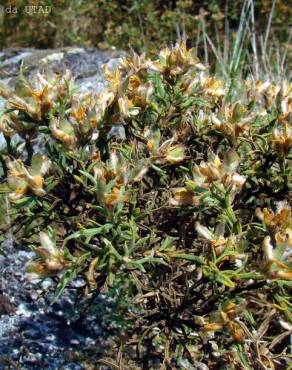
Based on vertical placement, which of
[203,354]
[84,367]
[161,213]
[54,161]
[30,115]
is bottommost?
[84,367]

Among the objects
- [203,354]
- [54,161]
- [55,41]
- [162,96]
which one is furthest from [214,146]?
[55,41]

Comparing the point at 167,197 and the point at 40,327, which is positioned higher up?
the point at 167,197

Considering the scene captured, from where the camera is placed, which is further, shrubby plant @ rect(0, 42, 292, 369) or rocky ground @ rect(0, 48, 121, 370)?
rocky ground @ rect(0, 48, 121, 370)

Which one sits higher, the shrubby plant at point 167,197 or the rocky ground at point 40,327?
the shrubby plant at point 167,197

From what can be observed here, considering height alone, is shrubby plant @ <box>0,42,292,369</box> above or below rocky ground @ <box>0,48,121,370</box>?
above

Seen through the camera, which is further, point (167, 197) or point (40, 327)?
point (40, 327)

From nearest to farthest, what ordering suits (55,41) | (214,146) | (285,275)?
(285,275) < (214,146) < (55,41)

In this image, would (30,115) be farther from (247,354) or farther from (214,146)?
(247,354)

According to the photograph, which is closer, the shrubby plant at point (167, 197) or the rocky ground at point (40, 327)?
the shrubby plant at point (167, 197)
